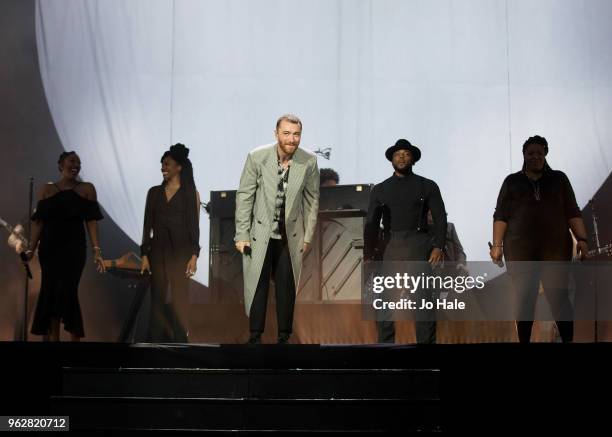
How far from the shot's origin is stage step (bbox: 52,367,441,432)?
4.80 meters

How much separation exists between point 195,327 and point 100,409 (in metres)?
1.56

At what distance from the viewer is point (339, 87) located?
650cm

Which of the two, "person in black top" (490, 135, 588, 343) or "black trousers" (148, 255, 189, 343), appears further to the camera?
"black trousers" (148, 255, 189, 343)

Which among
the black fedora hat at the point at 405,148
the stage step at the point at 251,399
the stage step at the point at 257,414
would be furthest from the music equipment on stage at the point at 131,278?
the black fedora hat at the point at 405,148

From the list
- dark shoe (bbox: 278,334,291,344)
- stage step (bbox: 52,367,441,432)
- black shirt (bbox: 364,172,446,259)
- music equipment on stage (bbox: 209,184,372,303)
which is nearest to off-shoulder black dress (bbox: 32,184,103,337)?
music equipment on stage (bbox: 209,184,372,303)

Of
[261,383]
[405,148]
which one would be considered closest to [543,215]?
[405,148]

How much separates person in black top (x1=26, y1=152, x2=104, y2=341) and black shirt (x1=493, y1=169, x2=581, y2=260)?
2836 mm

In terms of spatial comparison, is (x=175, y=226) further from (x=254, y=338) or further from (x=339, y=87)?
(x=339, y=87)

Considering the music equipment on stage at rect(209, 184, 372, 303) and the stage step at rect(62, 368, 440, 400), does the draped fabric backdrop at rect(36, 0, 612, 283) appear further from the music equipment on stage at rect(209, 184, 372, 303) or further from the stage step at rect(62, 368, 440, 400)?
the stage step at rect(62, 368, 440, 400)

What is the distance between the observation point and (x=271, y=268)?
223 inches

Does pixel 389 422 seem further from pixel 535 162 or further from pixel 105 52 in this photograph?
pixel 105 52

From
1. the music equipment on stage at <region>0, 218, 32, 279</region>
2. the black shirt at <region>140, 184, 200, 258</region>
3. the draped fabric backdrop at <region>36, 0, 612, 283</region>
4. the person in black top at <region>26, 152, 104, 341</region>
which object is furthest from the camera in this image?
the draped fabric backdrop at <region>36, 0, 612, 283</region>

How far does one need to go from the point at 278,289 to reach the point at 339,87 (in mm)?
1682

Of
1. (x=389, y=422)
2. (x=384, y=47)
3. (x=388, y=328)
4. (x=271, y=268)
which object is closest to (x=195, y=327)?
(x=271, y=268)
